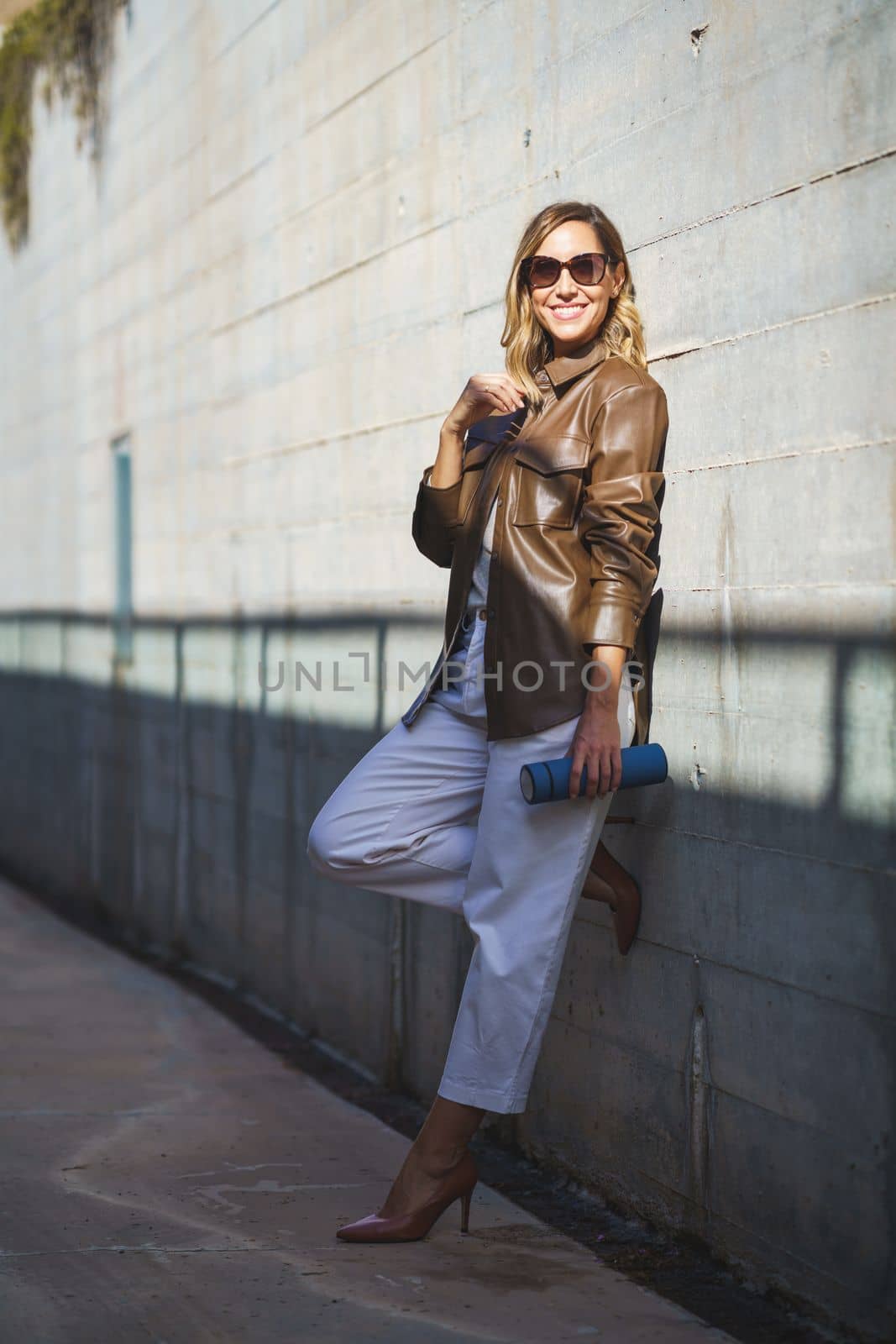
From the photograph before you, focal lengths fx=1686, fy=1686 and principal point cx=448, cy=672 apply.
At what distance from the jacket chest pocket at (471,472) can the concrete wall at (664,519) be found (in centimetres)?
39

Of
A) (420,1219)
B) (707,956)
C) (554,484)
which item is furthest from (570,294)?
(420,1219)

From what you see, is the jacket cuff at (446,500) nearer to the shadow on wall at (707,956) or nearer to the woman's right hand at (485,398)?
the woman's right hand at (485,398)

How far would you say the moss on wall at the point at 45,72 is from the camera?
8375 millimetres

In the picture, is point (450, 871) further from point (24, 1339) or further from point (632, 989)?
point (24, 1339)

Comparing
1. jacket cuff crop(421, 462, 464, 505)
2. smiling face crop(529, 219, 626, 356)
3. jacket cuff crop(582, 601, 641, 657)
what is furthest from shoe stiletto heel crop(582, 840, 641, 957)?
smiling face crop(529, 219, 626, 356)

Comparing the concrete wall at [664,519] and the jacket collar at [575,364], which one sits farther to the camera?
the jacket collar at [575,364]

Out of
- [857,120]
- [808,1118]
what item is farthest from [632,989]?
[857,120]

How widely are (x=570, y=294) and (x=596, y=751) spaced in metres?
0.94

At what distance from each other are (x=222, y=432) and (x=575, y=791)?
3.79m

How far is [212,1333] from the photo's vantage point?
9.61 feet

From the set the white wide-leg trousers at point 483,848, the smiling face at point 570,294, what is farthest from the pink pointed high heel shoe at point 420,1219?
the smiling face at point 570,294

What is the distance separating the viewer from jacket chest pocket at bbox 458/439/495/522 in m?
3.53

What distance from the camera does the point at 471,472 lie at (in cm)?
355

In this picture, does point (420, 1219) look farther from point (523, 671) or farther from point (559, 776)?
point (523, 671)
